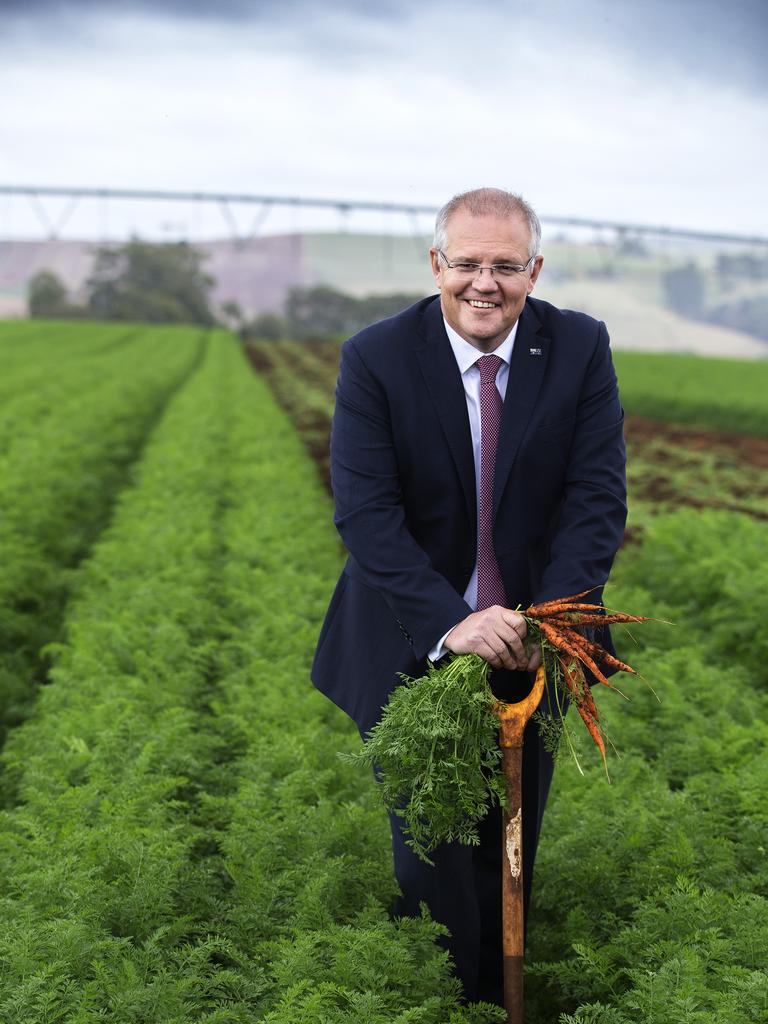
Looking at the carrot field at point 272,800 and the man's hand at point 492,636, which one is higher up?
the man's hand at point 492,636

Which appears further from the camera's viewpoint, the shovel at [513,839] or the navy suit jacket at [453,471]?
the navy suit jacket at [453,471]

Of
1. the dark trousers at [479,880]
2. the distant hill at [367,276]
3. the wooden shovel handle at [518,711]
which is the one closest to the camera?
the wooden shovel handle at [518,711]

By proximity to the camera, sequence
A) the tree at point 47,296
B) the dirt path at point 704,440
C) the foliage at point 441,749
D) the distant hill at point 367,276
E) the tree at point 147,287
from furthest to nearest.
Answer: the tree at point 147,287
the tree at point 47,296
the distant hill at point 367,276
the dirt path at point 704,440
the foliage at point 441,749

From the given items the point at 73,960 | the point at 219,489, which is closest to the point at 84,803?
the point at 73,960

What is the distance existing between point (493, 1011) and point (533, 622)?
1.33 meters

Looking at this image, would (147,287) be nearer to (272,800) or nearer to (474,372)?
(272,800)

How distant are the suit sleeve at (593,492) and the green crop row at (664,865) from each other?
1216mm

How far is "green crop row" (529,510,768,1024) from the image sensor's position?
341cm

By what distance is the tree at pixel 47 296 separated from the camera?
8606 cm

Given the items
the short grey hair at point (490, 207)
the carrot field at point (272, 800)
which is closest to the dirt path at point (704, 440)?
the carrot field at point (272, 800)

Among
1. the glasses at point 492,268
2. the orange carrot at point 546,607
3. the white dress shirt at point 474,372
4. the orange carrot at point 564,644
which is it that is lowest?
the orange carrot at point 564,644

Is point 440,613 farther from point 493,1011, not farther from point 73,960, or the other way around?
point 73,960

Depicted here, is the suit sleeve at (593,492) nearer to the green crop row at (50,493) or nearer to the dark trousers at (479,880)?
the dark trousers at (479,880)

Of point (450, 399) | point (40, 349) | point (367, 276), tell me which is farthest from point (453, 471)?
point (367, 276)
